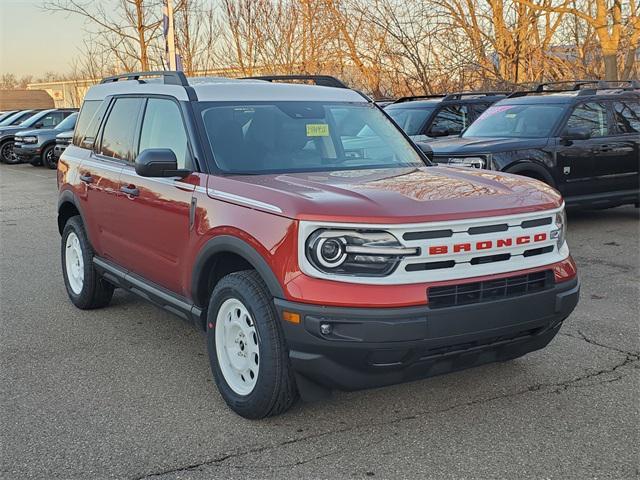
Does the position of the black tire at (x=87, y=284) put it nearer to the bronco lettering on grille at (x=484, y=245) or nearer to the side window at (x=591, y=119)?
the bronco lettering on grille at (x=484, y=245)

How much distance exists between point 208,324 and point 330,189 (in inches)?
41.9

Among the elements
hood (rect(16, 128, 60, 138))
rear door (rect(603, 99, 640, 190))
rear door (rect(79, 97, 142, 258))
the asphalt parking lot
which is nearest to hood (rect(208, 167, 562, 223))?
the asphalt parking lot

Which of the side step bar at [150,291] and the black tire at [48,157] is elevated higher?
the side step bar at [150,291]

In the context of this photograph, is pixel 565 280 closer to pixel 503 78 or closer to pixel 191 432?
pixel 191 432

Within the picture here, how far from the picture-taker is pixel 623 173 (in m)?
9.98

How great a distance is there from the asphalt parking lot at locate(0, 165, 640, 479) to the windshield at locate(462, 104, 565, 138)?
4.29 metres

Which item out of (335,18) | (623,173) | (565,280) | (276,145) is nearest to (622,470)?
(565,280)

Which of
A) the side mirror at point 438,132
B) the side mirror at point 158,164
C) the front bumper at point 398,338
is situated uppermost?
the side mirror at point 158,164

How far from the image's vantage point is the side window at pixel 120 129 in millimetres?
5496

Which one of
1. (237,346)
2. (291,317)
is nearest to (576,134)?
(237,346)

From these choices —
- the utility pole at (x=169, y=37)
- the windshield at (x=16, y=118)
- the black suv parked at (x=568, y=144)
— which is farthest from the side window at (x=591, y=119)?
the windshield at (x=16, y=118)

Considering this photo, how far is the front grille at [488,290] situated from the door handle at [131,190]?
240 centimetres

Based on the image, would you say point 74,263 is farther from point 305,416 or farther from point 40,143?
point 40,143

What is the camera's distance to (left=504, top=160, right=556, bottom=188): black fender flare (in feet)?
29.8
